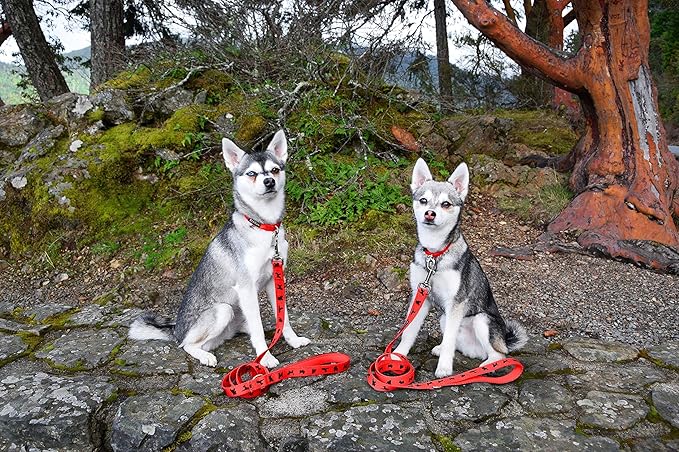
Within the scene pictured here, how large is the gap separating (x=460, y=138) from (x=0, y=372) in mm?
6537

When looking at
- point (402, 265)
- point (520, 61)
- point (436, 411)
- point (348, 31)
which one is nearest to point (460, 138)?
point (520, 61)

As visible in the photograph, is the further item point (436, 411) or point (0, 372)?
point (0, 372)

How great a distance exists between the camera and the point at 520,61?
6.46 m

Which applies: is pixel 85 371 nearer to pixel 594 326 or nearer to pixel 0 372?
pixel 0 372

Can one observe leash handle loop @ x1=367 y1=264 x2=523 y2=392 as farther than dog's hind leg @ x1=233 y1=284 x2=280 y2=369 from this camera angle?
No

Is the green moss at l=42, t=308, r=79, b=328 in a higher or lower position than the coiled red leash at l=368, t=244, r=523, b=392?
higher

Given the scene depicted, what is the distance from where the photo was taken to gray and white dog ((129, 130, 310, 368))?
3.47 meters

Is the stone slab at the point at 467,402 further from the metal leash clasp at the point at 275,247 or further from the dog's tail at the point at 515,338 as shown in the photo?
the metal leash clasp at the point at 275,247

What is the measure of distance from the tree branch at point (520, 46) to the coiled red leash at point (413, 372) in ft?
13.0

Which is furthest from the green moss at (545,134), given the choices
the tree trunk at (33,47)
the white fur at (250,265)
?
the tree trunk at (33,47)

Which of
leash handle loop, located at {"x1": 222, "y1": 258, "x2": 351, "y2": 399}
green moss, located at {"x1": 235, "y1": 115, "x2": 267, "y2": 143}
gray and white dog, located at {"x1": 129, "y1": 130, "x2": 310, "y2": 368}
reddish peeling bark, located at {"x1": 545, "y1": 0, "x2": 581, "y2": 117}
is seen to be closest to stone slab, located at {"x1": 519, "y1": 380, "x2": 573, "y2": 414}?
leash handle loop, located at {"x1": 222, "y1": 258, "x2": 351, "y2": 399}

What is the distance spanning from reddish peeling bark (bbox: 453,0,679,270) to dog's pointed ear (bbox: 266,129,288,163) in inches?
141

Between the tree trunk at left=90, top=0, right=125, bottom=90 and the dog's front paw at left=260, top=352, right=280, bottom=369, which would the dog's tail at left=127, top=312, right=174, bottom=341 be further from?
the tree trunk at left=90, top=0, right=125, bottom=90

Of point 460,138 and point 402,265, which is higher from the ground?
point 460,138
